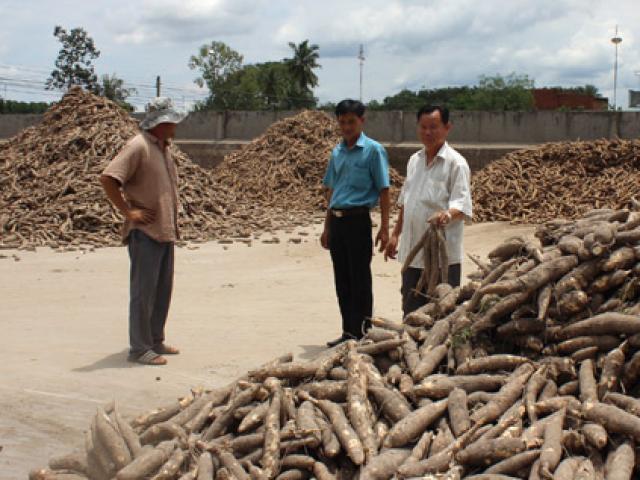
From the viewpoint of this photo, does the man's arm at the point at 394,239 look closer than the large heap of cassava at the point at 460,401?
No

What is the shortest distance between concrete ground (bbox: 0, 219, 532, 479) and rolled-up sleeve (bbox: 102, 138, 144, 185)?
55.4 inches

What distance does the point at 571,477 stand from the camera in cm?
308

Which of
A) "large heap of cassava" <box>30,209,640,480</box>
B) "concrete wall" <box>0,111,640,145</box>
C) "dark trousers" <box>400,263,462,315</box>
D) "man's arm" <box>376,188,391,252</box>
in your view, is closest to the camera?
"large heap of cassava" <box>30,209,640,480</box>

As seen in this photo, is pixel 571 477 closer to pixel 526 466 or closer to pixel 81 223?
pixel 526 466

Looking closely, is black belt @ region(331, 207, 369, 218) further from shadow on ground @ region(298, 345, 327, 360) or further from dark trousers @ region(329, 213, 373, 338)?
shadow on ground @ region(298, 345, 327, 360)

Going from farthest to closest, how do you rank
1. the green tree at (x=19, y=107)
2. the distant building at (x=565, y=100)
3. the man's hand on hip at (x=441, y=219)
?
the distant building at (x=565, y=100)
the green tree at (x=19, y=107)
the man's hand on hip at (x=441, y=219)

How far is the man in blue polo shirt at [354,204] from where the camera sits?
6.08 metres

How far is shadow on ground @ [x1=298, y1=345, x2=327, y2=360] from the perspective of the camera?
636cm

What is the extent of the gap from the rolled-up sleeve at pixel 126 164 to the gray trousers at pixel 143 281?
44cm

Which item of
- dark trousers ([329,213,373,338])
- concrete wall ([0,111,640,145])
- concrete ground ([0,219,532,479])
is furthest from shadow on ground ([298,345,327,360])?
concrete wall ([0,111,640,145])

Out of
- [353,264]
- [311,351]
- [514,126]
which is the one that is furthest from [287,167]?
[353,264]

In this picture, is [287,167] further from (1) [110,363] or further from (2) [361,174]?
(1) [110,363]

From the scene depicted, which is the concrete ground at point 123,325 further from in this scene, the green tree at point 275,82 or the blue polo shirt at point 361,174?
the green tree at point 275,82

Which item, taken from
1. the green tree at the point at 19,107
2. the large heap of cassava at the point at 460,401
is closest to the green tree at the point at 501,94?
the green tree at the point at 19,107
